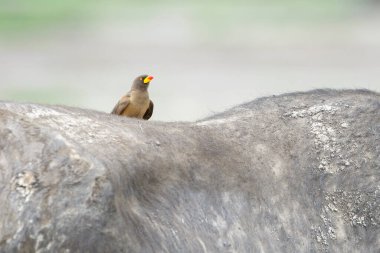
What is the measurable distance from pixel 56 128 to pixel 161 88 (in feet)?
89.0

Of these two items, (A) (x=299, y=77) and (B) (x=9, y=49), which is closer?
(A) (x=299, y=77)

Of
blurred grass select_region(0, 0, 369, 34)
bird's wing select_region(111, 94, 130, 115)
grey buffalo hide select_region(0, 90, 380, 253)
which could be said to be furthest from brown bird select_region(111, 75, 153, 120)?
blurred grass select_region(0, 0, 369, 34)

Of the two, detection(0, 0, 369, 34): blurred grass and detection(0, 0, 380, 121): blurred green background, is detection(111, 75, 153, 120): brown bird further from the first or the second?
detection(0, 0, 369, 34): blurred grass

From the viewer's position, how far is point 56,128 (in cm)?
729

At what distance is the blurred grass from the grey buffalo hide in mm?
35371

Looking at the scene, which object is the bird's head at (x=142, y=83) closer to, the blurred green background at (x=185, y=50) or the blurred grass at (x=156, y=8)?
the blurred green background at (x=185, y=50)

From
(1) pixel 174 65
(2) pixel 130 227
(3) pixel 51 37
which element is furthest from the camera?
(3) pixel 51 37

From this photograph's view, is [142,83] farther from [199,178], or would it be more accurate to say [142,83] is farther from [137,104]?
[199,178]

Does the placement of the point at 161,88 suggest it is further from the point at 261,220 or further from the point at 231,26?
the point at 261,220

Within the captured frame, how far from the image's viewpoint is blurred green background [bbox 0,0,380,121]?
3259cm

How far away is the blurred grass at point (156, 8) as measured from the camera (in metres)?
46.5

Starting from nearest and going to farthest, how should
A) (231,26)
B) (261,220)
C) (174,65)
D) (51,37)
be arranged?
(261,220) → (174,65) → (51,37) → (231,26)

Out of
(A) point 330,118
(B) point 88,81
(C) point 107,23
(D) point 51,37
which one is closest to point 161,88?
(B) point 88,81

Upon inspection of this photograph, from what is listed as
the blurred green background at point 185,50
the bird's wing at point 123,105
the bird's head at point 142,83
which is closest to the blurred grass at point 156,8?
the blurred green background at point 185,50
